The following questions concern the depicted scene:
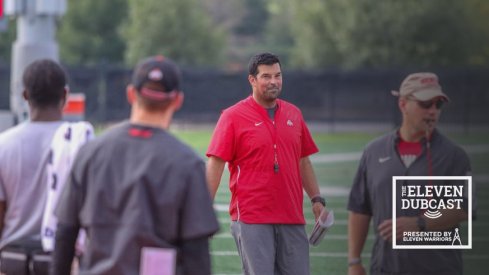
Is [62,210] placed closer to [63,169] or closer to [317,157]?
[63,169]

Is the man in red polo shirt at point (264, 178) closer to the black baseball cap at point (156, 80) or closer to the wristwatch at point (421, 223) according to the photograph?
the wristwatch at point (421, 223)

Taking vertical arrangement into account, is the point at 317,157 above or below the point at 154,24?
below

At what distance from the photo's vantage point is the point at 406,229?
6645 millimetres

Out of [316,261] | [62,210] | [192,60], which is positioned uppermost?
[192,60]

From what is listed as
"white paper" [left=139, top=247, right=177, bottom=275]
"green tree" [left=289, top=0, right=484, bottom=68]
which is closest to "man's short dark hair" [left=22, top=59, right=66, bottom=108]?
"white paper" [left=139, top=247, right=177, bottom=275]

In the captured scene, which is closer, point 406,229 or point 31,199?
point 31,199

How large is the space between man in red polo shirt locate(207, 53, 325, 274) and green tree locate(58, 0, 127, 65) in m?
45.4

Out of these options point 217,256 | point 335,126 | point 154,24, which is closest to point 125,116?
point 335,126

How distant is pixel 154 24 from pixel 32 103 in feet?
144

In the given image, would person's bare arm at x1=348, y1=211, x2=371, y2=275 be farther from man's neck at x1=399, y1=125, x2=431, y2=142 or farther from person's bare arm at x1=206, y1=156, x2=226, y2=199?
person's bare arm at x1=206, y1=156, x2=226, y2=199

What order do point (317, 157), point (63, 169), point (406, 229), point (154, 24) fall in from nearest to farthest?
point (63, 169)
point (406, 229)
point (317, 157)
point (154, 24)

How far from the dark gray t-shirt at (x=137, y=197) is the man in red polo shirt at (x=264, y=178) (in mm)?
3061

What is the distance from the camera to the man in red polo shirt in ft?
26.6

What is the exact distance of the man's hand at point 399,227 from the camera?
21.8 ft
